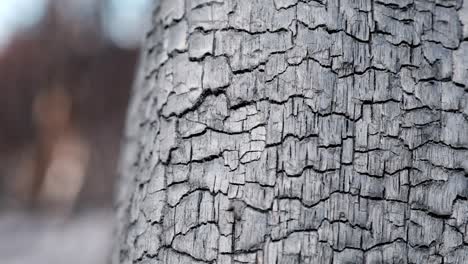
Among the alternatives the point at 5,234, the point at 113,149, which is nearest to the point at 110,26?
the point at 113,149

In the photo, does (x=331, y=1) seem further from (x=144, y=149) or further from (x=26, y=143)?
(x=26, y=143)

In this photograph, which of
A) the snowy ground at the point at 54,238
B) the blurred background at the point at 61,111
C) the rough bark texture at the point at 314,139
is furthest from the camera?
the blurred background at the point at 61,111

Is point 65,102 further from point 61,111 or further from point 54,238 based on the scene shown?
point 54,238

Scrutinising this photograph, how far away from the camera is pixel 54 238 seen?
782 centimetres

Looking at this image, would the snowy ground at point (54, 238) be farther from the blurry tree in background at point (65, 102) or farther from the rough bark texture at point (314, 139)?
the rough bark texture at point (314, 139)

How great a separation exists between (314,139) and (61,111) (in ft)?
32.8

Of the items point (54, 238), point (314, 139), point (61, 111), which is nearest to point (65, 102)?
point (61, 111)

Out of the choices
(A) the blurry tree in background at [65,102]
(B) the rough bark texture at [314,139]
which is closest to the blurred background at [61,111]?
(A) the blurry tree in background at [65,102]

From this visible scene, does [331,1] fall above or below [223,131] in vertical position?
above

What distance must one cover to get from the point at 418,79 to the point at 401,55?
47mm

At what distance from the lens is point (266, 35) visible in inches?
39.1

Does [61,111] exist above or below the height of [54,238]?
above

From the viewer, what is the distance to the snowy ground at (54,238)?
648cm

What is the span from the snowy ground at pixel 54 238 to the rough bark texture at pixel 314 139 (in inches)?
181
